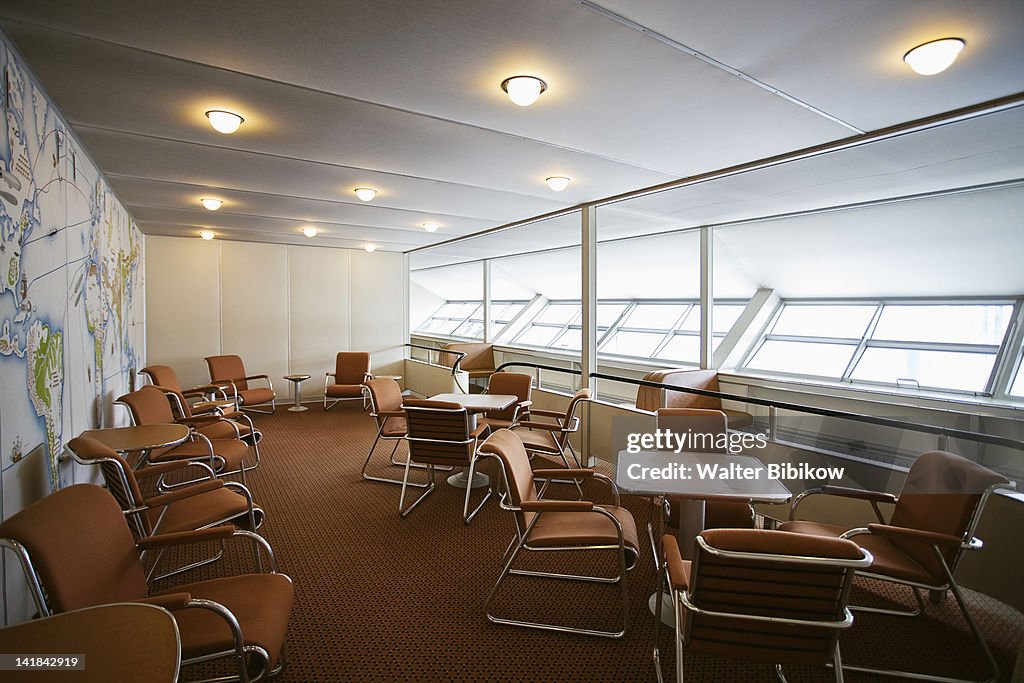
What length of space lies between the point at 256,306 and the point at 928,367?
9.67 meters

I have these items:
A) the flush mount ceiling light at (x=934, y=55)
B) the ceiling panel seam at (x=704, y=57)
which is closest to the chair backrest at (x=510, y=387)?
the ceiling panel seam at (x=704, y=57)

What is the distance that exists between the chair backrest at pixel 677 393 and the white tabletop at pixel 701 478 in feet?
7.21

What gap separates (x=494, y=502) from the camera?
4531mm

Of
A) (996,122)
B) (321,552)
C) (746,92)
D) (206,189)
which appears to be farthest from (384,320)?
(996,122)

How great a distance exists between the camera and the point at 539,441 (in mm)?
4535

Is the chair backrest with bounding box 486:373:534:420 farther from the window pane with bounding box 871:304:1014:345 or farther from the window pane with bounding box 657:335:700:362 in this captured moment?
the window pane with bounding box 871:304:1014:345

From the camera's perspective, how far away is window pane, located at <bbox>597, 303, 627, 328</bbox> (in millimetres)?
10922

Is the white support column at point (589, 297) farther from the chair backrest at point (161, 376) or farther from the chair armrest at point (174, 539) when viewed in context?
the chair backrest at point (161, 376)

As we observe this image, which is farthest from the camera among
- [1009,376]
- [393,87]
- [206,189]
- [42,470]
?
[1009,376]

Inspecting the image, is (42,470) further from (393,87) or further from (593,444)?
(593,444)

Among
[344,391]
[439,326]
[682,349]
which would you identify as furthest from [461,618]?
[439,326]

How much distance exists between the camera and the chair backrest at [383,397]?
16.7 ft

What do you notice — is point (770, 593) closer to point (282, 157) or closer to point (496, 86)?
point (496, 86)

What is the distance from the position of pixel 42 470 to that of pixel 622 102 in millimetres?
3655
